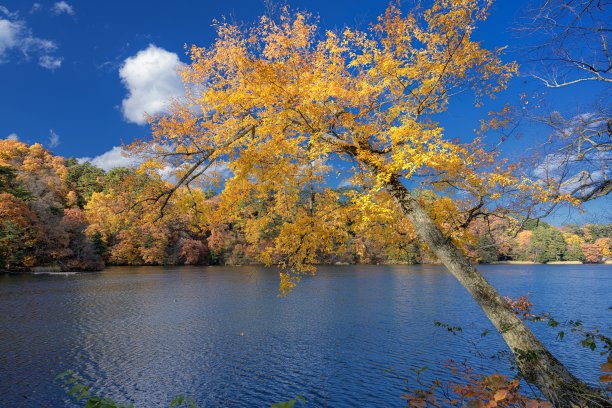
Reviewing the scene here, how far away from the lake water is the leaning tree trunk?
6.22m

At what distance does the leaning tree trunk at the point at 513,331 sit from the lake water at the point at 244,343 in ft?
20.4

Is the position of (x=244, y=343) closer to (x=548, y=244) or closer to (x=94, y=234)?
(x=94, y=234)

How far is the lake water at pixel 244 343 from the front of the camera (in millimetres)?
10789

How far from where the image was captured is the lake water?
1079 cm

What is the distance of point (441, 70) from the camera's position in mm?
5863

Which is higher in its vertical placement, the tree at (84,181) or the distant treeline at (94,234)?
the tree at (84,181)

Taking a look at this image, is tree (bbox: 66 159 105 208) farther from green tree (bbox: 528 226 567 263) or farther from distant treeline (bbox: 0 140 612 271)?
green tree (bbox: 528 226 567 263)

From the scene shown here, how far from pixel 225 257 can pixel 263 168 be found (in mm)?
59003

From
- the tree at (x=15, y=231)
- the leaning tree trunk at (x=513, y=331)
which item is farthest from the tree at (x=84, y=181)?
the leaning tree trunk at (x=513, y=331)

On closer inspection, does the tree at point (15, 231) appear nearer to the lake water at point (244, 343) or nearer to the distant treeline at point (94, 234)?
the distant treeline at point (94, 234)

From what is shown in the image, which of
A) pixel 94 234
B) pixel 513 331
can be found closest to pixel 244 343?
pixel 513 331

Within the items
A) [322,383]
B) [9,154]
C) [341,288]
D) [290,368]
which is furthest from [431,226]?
[9,154]

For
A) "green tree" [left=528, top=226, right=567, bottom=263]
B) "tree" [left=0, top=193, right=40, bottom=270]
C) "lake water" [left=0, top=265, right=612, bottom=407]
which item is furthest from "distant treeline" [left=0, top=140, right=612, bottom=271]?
"lake water" [left=0, top=265, right=612, bottom=407]

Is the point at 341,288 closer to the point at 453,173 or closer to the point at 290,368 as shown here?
the point at 290,368
